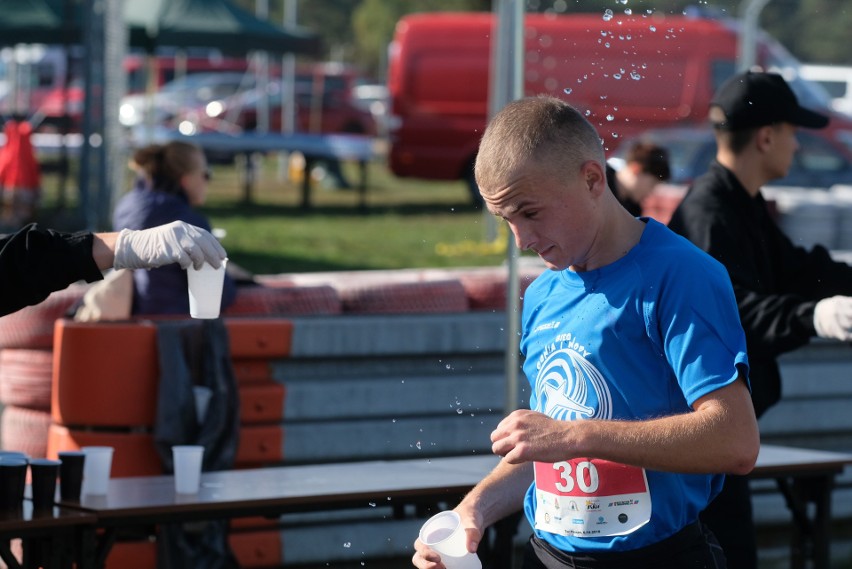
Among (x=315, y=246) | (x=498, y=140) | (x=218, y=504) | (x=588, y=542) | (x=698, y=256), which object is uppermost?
(x=498, y=140)

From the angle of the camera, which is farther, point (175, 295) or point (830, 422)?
point (830, 422)

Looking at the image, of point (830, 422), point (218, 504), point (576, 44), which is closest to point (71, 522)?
point (218, 504)

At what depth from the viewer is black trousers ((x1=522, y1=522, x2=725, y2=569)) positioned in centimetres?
281

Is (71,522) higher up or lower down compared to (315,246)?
higher up

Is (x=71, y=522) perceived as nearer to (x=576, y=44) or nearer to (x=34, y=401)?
(x=34, y=401)

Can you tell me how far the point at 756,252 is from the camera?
4.47m

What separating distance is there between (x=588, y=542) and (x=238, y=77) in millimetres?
33025

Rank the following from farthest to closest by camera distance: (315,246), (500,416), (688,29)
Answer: (688,29) → (315,246) → (500,416)

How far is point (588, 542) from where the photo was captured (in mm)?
2854

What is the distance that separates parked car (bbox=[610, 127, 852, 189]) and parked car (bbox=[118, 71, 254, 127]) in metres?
14.8

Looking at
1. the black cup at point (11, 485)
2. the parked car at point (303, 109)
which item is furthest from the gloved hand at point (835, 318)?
the parked car at point (303, 109)

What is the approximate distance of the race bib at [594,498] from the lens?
2.79 metres

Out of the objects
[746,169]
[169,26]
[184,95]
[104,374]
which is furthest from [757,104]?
[184,95]

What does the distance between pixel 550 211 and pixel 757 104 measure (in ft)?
7.06
